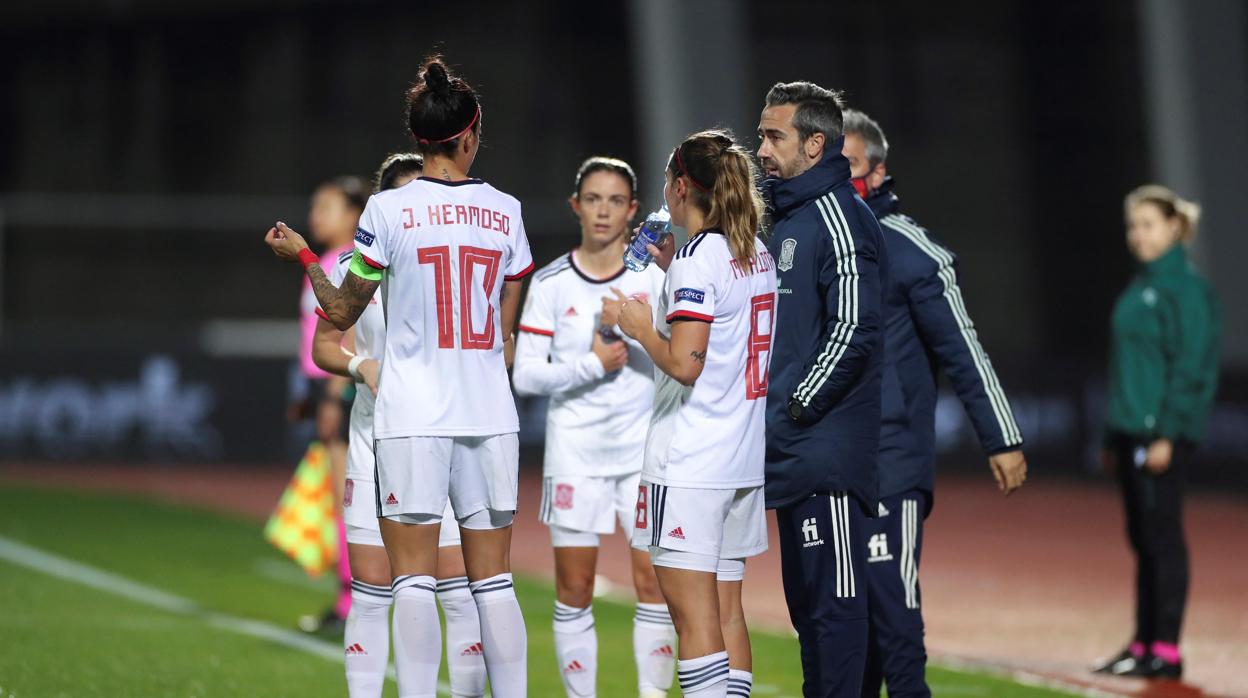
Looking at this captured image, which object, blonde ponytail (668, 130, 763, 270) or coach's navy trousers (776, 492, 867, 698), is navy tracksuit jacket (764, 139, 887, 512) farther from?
blonde ponytail (668, 130, 763, 270)

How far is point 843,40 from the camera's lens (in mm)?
26156

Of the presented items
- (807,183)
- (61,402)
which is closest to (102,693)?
(807,183)

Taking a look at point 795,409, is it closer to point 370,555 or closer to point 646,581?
point 646,581

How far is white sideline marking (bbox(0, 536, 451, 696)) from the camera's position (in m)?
8.58

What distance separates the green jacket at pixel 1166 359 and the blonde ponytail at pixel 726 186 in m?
3.49

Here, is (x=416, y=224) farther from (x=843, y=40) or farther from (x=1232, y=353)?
(x=843, y=40)

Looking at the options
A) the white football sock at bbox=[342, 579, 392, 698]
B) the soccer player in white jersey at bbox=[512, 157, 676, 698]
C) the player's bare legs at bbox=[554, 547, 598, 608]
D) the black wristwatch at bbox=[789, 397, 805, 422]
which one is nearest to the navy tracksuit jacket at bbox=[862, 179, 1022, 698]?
the black wristwatch at bbox=[789, 397, 805, 422]

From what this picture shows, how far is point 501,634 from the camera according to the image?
17.9ft

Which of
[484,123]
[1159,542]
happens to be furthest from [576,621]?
[484,123]

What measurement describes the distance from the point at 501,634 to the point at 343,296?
118 cm

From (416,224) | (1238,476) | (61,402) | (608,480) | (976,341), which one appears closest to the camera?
(416,224)

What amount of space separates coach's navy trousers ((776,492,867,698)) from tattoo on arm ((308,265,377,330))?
1.49 meters

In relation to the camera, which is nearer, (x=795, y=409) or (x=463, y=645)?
(x=795, y=409)

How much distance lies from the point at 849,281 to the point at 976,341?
0.78m
